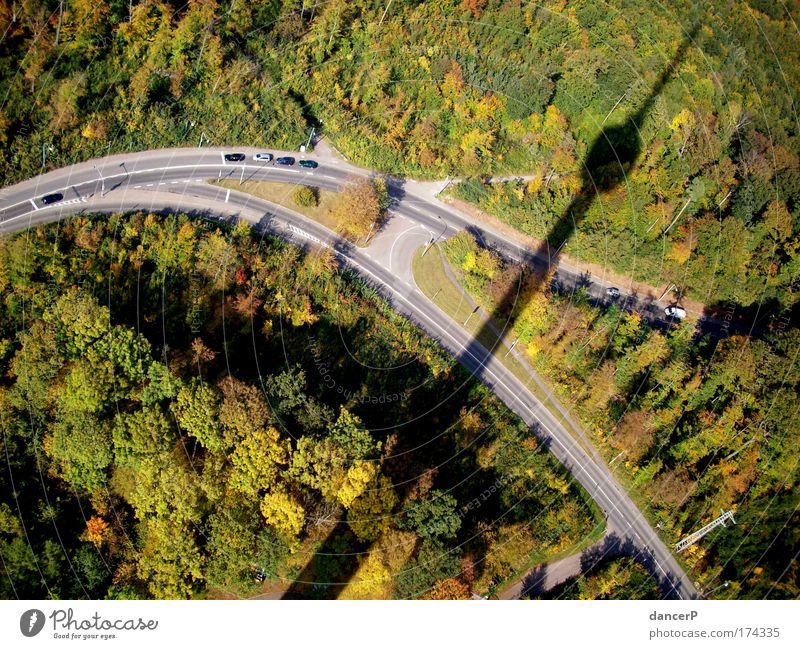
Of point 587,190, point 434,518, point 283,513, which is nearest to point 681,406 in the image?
point 587,190

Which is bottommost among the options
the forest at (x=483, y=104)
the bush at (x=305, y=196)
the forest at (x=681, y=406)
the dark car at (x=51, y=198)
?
the forest at (x=681, y=406)

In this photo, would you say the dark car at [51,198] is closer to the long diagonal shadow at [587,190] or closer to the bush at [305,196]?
the bush at [305,196]

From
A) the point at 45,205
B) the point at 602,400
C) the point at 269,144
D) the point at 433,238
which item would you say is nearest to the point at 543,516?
the point at 602,400

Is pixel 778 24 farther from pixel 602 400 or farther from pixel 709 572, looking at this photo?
pixel 709 572

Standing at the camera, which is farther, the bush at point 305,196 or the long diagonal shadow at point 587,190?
the long diagonal shadow at point 587,190

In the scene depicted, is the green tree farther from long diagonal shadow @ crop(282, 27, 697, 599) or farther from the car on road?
the car on road

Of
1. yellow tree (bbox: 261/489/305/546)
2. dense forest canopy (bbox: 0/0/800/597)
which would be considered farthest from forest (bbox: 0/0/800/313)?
yellow tree (bbox: 261/489/305/546)

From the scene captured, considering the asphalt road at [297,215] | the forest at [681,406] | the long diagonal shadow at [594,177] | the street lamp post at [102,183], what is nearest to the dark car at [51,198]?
the asphalt road at [297,215]
